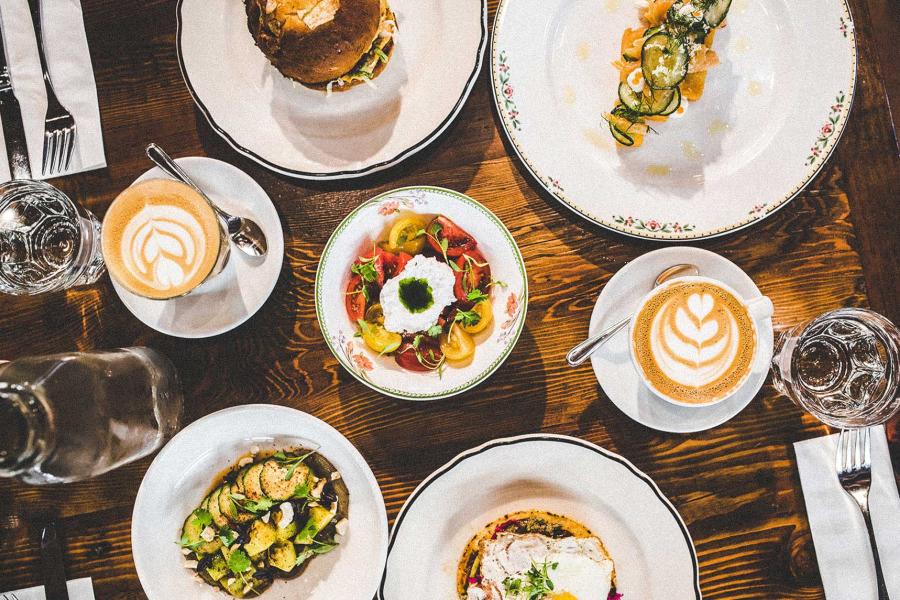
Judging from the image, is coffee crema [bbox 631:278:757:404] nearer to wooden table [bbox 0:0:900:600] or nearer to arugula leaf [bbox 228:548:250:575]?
wooden table [bbox 0:0:900:600]

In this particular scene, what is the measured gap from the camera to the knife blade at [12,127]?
5.73 feet

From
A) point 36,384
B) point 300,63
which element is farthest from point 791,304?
point 36,384

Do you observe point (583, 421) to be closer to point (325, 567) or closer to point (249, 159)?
point (325, 567)

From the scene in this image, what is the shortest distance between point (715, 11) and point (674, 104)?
0.26 metres

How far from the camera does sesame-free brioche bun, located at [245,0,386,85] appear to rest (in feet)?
5.18

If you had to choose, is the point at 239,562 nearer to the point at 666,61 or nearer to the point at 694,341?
the point at 694,341

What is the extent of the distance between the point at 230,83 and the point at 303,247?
487mm

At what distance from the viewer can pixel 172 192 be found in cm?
167

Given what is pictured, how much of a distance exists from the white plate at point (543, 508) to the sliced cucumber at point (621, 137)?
0.82m

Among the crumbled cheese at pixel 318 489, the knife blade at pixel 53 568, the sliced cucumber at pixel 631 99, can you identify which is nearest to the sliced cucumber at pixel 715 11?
the sliced cucumber at pixel 631 99

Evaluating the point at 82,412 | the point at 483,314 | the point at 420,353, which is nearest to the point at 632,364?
the point at 483,314

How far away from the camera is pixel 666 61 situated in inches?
66.2

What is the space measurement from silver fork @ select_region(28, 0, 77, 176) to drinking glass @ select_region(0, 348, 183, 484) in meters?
0.55

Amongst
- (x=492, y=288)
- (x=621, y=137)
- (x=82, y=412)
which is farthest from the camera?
(x=621, y=137)
